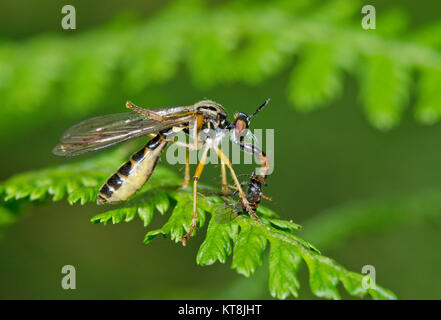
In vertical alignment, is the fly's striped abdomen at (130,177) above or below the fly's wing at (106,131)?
below

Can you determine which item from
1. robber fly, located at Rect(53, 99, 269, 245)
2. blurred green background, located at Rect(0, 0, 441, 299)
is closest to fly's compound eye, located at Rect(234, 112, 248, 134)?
robber fly, located at Rect(53, 99, 269, 245)

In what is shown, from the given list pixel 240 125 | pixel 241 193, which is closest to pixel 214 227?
pixel 241 193

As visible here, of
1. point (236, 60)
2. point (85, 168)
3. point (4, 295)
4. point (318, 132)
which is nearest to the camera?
point (85, 168)

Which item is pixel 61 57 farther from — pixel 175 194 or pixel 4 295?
pixel 4 295

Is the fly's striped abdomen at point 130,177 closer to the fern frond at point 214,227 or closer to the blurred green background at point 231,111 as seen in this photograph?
the fern frond at point 214,227

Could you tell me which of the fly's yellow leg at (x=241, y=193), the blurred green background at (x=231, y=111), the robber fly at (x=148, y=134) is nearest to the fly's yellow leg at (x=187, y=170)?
the robber fly at (x=148, y=134)

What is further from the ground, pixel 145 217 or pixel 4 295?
pixel 145 217

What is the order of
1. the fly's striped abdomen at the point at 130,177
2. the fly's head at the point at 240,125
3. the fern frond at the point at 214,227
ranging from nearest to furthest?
the fern frond at the point at 214,227 < the fly's striped abdomen at the point at 130,177 < the fly's head at the point at 240,125
